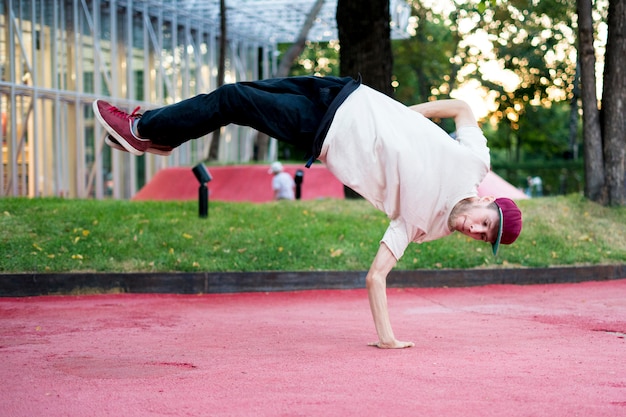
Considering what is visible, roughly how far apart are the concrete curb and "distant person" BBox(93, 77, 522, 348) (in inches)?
204

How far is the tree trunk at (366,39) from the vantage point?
15.0 m

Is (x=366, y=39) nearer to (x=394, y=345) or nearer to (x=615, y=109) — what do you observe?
(x=615, y=109)

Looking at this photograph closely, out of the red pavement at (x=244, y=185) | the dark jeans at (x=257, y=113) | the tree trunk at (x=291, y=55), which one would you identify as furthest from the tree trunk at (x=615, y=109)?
the tree trunk at (x=291, y=55)

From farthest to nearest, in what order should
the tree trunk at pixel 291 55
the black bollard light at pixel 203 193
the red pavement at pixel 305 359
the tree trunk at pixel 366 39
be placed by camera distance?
1. the tree trunk at pixel 291 55
2. the tree trunk at pixel 366 39
3. the black bollard light at pixel 203 193
4. the red pavement at pixel 305 359

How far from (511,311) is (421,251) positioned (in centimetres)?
339

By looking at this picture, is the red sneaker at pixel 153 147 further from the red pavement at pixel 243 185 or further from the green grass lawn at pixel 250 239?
the red pavement at pixel 243 185

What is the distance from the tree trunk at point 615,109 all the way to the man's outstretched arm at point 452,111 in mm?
9775

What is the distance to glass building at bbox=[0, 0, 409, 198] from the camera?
77.5ft

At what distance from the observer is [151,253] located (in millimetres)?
11375

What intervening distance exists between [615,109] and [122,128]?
1130cm

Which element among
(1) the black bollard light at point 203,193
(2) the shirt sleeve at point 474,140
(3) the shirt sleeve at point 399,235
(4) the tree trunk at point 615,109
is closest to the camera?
(2) the shirt sleeve at point 474,140

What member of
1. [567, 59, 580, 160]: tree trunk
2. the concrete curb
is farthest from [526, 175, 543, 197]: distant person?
the concrete curb

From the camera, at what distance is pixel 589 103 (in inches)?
574

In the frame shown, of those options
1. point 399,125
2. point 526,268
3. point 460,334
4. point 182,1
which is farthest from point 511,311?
point 182,1
